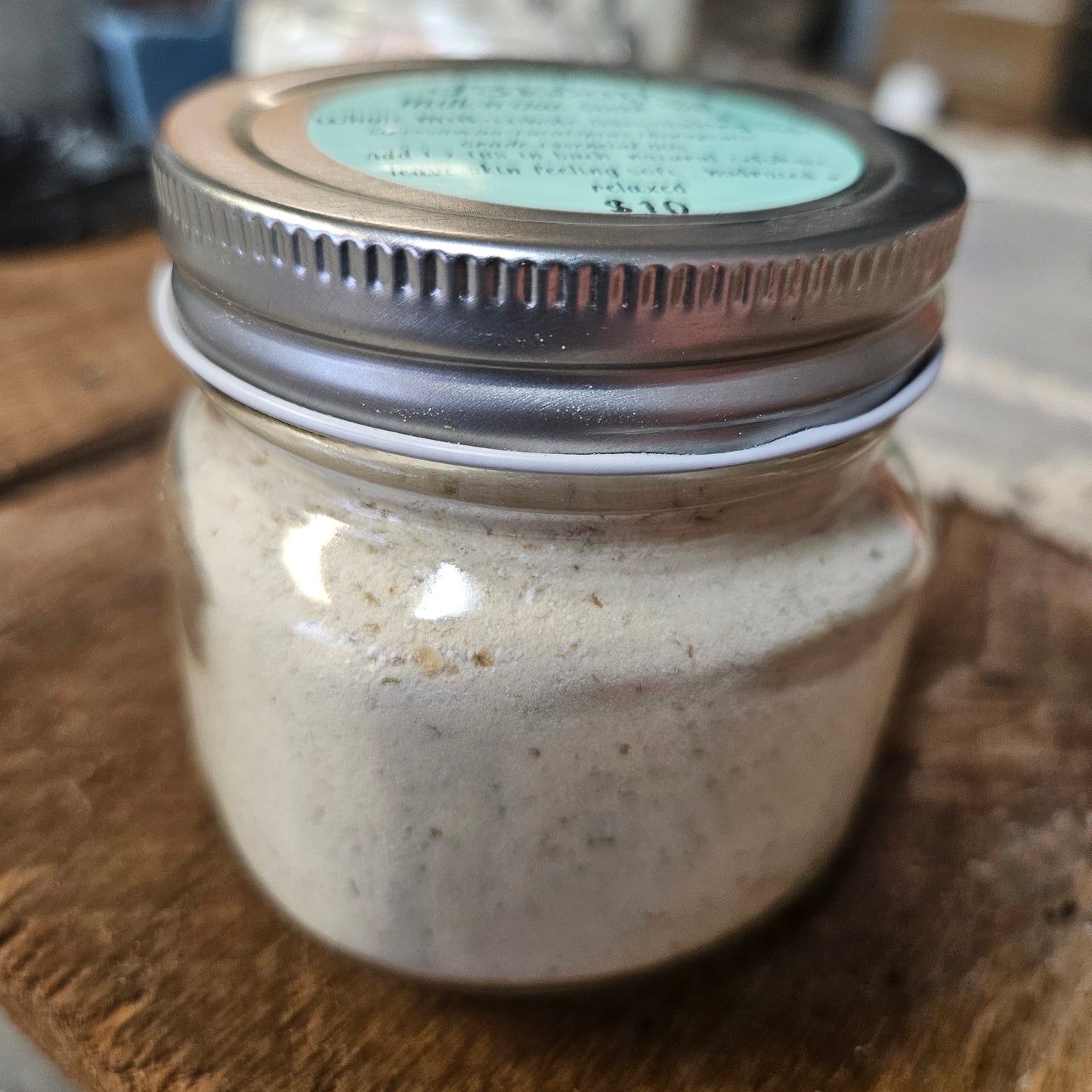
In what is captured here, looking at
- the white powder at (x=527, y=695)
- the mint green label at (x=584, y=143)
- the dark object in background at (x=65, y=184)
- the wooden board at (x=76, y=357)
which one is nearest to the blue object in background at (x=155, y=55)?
the dark object in background at (x=65, y=184)

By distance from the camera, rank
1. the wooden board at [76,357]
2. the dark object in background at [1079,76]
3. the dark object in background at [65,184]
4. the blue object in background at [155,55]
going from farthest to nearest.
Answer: the blue object in background at [155,55] < the dark object in background at [1079,76] < the dark object in background at [65,184] < the wooden board at [76,357]

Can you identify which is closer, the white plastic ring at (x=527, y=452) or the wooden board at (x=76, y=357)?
the white plastic ring at (x=527, y=452)

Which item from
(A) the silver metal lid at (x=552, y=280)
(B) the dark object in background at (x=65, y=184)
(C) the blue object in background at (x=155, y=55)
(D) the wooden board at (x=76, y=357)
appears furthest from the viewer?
(C) the blue object in background at (x=155, y=55)

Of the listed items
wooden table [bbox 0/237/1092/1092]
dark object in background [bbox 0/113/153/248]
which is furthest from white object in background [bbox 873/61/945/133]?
dark object in background [bbox 0/113/153/248]

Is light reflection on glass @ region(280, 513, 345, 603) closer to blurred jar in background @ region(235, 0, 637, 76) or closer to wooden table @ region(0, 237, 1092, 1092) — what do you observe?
wooden table @ region(0, 237, 1092, 1092)

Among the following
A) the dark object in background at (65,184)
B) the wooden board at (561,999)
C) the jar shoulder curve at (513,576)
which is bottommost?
the wooden board at (561,999)

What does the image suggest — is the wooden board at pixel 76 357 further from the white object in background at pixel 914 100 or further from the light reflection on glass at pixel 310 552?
the white object in background at pixel 914 100

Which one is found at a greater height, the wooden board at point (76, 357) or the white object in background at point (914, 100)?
the white object in background at point (914, 100)
